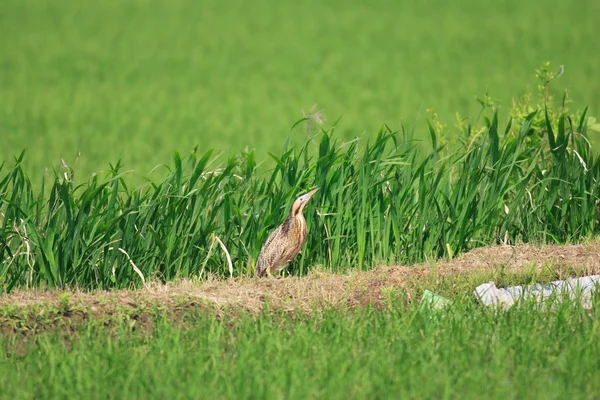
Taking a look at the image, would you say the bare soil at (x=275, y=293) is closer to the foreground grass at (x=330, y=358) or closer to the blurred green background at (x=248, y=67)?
the foreground grass at (x=330, y=358)

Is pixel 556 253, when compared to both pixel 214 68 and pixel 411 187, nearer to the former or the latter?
pixel 411 187

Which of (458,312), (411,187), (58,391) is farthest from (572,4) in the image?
(58,391)

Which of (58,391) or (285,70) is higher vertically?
(285,70)

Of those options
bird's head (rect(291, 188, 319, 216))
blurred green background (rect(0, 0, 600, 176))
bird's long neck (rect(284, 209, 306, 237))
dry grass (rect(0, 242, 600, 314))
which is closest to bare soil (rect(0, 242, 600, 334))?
dry grass (rect(0, 242, 600, 314))

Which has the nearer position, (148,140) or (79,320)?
(79,320)

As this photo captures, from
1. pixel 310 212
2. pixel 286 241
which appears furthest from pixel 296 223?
pixel 310 212

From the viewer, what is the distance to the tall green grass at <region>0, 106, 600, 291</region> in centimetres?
640

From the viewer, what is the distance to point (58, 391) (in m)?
4.55

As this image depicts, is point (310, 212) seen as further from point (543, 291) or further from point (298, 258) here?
point (543, 291)

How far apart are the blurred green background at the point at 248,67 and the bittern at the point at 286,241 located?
4.94 metres

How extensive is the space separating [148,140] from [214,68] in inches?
207

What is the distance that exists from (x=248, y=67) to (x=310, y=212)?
11.1 metres

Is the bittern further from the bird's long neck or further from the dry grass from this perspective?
the dry grass

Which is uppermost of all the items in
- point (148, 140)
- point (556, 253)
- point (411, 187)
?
point (148, 140)
